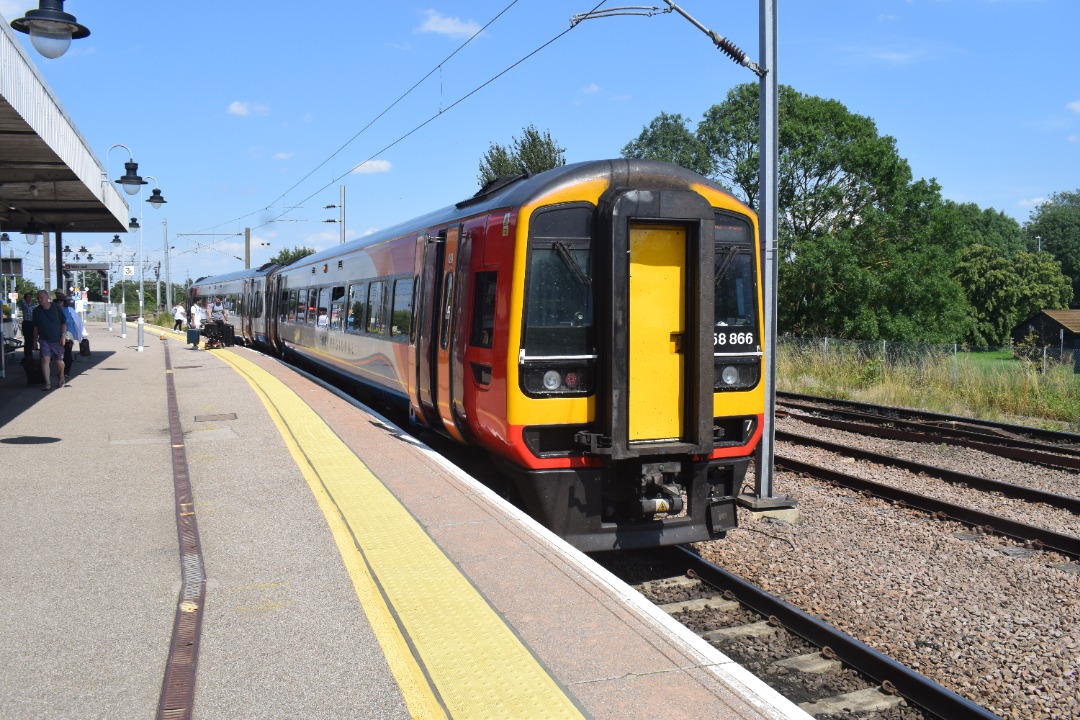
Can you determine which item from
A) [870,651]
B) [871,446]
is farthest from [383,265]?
[870,651]

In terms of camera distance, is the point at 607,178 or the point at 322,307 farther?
the point at 322,307

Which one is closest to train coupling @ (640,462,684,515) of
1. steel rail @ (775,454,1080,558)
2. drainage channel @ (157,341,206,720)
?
drainage channel @ (157,341,206,720)

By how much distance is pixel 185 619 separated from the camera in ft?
15.5

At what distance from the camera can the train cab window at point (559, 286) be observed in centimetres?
675

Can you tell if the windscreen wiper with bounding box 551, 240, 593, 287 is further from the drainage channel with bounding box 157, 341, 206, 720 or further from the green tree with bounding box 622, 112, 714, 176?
the green tree with bounding box 622, 112, 714, 176

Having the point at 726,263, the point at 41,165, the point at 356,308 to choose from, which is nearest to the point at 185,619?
the point at 726,263

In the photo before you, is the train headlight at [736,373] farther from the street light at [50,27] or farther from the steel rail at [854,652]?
the street light at [50,27]

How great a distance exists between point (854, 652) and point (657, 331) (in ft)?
8.40

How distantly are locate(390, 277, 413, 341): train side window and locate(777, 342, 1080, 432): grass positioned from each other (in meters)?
11.8

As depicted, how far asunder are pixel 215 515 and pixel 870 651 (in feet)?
15.3

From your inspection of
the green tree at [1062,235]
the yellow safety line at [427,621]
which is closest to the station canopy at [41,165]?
the yellow safety line at [427,621]

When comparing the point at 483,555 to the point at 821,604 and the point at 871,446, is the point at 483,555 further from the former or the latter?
the point at 871,446

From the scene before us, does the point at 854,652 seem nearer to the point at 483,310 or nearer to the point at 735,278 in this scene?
the point at 735,278

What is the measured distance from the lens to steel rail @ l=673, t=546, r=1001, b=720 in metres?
4.71
